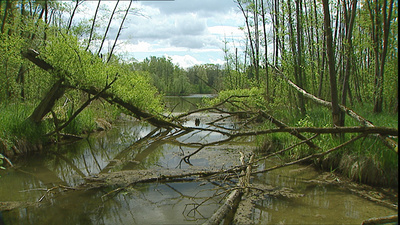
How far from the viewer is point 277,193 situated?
14.6 feet

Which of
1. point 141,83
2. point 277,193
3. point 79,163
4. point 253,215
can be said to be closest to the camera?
point 253,215

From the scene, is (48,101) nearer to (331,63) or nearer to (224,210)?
(224,210)

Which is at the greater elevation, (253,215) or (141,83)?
(141,83)

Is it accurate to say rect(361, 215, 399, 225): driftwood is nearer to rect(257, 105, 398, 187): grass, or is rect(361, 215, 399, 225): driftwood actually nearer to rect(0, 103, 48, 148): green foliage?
rect(257, 105, 398, 187): grass

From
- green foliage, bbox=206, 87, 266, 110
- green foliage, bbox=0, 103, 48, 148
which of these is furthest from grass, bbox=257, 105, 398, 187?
green foliage, bbox=0, 103, 48, 148

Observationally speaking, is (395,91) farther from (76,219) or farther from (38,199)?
(38,199)

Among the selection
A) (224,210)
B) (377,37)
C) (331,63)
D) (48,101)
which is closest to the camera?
(224,210)

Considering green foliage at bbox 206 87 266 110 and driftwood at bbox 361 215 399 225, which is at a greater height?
green foliage at bbox 206 87 266 110

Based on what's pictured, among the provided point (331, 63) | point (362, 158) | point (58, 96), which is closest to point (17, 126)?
point (58, 96)

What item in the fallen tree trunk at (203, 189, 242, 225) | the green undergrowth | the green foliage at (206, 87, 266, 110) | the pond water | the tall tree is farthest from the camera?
the green foliage at (206, 87, 266, 110)

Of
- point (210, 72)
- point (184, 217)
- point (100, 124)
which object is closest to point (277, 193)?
point (184, 217)

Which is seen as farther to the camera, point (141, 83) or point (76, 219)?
point (141, 83)

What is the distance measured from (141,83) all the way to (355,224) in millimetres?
6344

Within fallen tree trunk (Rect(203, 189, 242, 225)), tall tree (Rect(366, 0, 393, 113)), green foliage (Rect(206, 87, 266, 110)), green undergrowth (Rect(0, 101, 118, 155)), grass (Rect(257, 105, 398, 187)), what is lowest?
fallen tree trunk (Rect(203, 189, 242, 225))
